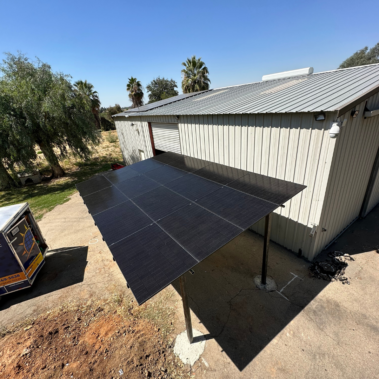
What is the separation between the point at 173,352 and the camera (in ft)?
13.8

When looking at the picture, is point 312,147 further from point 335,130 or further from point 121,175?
point 121,175

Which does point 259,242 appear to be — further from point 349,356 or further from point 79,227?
point 79,227

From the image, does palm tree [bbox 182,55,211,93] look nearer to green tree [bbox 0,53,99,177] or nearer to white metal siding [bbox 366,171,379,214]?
green tree [bbox 0,53,99,177]

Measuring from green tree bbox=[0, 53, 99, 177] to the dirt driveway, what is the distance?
11.0 meters

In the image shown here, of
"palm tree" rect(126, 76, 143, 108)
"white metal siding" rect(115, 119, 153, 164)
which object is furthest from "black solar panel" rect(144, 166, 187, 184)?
"palm tree" rect(126, 76, 143, 108)

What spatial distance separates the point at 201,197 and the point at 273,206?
5.74 ft

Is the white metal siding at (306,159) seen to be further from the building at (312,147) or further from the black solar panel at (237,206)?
the black solar panel at (237,206)

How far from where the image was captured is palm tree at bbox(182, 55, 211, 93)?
30.1 m

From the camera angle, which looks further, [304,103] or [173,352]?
[304,103]

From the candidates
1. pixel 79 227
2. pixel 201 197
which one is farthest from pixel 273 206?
pixel 79 227

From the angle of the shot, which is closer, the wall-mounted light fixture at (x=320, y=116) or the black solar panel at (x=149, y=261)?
the black solar panel at (x=149, y=261)

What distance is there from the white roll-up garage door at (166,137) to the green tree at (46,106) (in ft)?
23.9

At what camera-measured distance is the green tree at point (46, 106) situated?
13672 millimetres

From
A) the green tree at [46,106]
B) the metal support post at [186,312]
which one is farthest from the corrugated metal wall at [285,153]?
Answer: the green tree at [46,106]
